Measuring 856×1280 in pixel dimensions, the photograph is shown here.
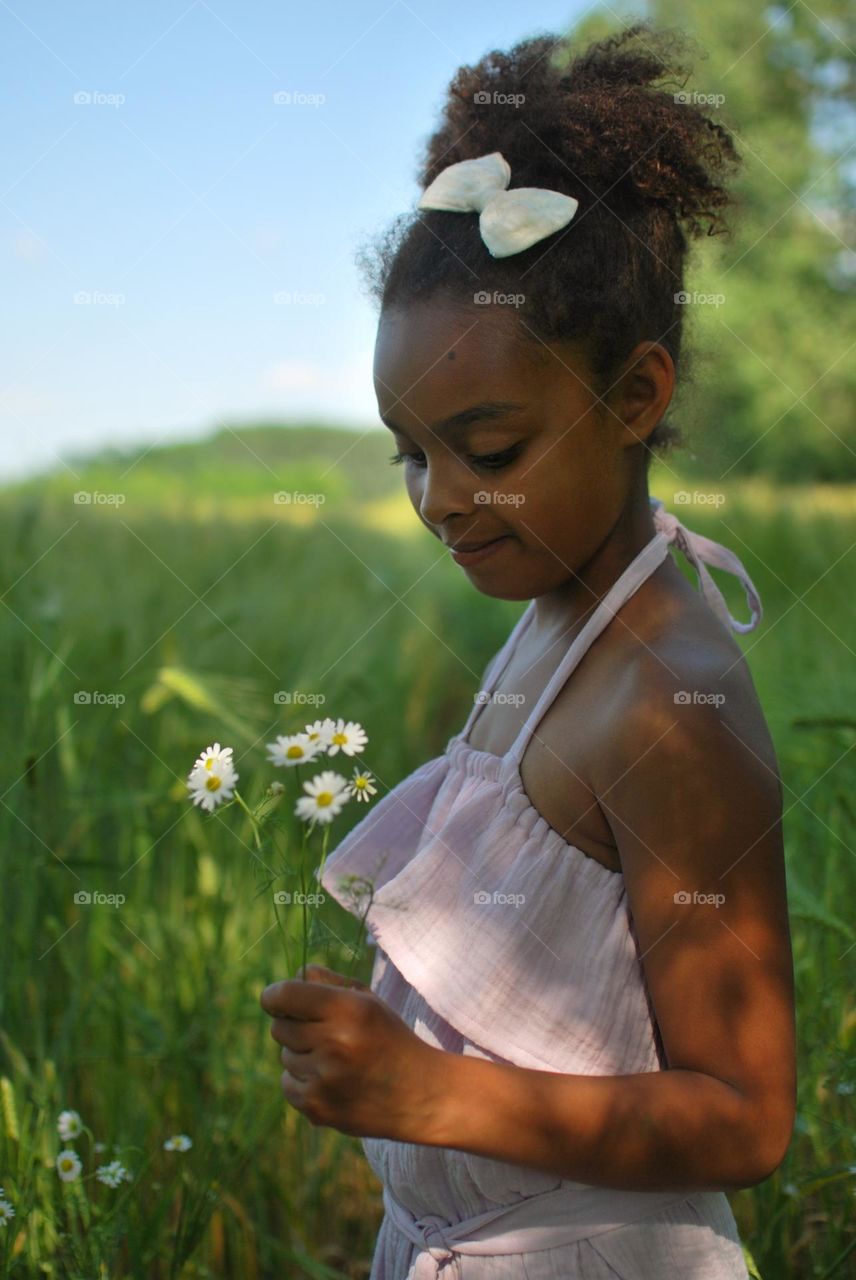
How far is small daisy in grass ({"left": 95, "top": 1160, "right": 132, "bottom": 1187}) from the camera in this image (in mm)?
1202

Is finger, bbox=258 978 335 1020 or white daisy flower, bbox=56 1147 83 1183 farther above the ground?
finger, bbox=258 978 335 1020

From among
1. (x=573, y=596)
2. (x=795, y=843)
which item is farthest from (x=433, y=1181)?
(x=795, y=843)

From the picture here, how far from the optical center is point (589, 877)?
914 millimetres

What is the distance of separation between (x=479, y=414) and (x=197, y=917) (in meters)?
1.20

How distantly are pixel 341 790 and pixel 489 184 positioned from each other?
1.70 feet
